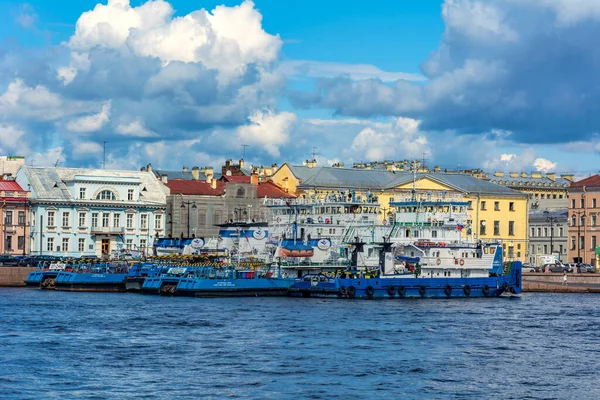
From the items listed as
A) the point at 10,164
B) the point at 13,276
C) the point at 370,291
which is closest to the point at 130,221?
the point at 10,164

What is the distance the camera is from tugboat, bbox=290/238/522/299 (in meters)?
78.2

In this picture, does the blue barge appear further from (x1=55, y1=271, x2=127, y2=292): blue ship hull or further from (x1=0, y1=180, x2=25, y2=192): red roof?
(x1=0, y1=180, x2=25, y2=192): red roof

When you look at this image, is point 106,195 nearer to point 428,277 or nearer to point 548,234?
point 428,277

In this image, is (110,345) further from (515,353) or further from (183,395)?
(515,353)

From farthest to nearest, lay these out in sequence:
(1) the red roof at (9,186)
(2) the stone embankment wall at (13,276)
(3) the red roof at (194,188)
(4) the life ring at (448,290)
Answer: (3) the red roof at (194,188) → (1) the red roof at (9,186) → (2) the stone embankment wall at (13,276) → (4) the life ring at (448,290)

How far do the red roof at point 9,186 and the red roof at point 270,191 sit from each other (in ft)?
76.9

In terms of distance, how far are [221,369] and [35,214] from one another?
6400 centimetres

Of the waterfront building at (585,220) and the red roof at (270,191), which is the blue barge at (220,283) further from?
the waterfront building at (585,220)

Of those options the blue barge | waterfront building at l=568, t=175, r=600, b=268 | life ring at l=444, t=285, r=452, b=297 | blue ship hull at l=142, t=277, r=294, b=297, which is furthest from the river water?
waterfront building at l=568, t=175, r=600, b=268

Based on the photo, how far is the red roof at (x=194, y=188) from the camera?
378 feet

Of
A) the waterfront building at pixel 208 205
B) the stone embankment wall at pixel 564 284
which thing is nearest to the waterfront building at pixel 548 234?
the waterfront building at pixel 208 205

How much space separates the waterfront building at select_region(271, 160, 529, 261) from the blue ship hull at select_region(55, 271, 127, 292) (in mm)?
38707

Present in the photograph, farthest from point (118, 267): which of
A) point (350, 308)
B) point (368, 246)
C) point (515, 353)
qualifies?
point (515, 353)

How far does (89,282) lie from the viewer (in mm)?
86000
